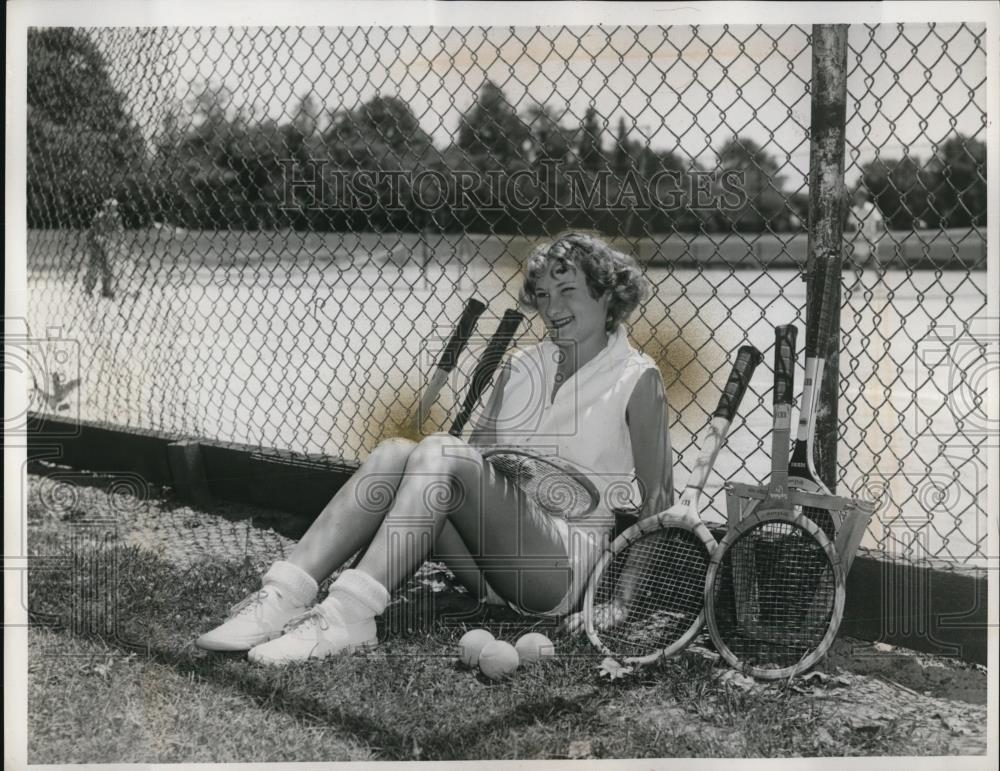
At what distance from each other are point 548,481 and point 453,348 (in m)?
0.47

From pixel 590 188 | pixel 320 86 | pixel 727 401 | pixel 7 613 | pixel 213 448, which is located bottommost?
pixel 7 613

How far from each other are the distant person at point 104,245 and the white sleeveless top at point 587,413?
1242 millimetres

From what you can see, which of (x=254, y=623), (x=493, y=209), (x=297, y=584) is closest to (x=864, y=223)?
(x=493, y=209)

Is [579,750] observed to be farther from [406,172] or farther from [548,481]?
[406,172]

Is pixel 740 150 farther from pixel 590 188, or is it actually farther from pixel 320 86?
pixel 320 86

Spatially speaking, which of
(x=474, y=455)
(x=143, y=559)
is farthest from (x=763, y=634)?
(x=143, y=559)

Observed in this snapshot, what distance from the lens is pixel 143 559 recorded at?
11.5 feet

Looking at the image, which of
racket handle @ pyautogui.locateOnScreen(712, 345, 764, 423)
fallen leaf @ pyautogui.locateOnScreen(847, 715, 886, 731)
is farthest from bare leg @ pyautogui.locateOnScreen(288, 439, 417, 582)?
fallen leaf @ pyautogui.locateOnScreen(847, 715, 886, 731)

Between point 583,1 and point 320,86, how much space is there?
790mm

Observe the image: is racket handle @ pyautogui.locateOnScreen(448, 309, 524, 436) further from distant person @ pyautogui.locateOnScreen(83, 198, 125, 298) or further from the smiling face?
distant person @ pyautogui.locateOnScreen(83, 198, 125, 298)

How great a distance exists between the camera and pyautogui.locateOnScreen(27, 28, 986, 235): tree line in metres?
3.33

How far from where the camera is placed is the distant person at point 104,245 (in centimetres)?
353

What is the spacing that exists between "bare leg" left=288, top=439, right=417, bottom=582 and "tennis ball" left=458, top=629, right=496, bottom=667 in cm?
40

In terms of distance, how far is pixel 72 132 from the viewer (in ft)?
11.4
